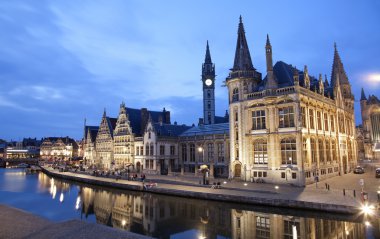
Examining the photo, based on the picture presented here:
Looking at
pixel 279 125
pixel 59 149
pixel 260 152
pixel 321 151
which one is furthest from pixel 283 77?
pixel 59 149

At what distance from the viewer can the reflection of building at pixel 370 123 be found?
106m

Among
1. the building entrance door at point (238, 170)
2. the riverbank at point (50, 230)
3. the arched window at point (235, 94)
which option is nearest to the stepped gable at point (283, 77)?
the arched window at point (235, 94)

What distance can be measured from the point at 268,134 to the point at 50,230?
1252 inches

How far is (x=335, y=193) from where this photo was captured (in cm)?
3095

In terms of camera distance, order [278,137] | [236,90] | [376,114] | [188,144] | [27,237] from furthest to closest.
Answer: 1. [376,114]
2. [188,144]
3. [236,90]
4. [278,137]
5. [27,237]

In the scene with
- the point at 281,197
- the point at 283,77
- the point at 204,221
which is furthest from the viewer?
the point at 283,77

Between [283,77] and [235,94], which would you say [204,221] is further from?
[283,77]

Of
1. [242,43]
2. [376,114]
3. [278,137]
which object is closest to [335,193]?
[278,137]

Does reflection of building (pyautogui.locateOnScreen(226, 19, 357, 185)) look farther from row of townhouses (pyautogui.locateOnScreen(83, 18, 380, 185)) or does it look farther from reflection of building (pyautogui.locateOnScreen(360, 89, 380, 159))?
reflection of building (pyautogui.locateOnScreen(360, 89, 380, 159))

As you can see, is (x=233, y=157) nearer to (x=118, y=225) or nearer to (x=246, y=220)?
(x=246, y=220)

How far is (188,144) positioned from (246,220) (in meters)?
38.3

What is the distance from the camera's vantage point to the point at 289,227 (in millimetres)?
22672

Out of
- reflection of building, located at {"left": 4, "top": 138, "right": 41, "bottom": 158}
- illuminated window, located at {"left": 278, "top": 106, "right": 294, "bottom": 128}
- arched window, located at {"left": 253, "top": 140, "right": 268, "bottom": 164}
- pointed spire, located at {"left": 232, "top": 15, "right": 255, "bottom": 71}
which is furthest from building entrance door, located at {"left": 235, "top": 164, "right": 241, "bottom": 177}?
reflection of building, located at {"left": 4, "top": 138, "right": 41, "bottom": 158}

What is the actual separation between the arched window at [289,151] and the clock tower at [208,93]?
4925 centimetres
